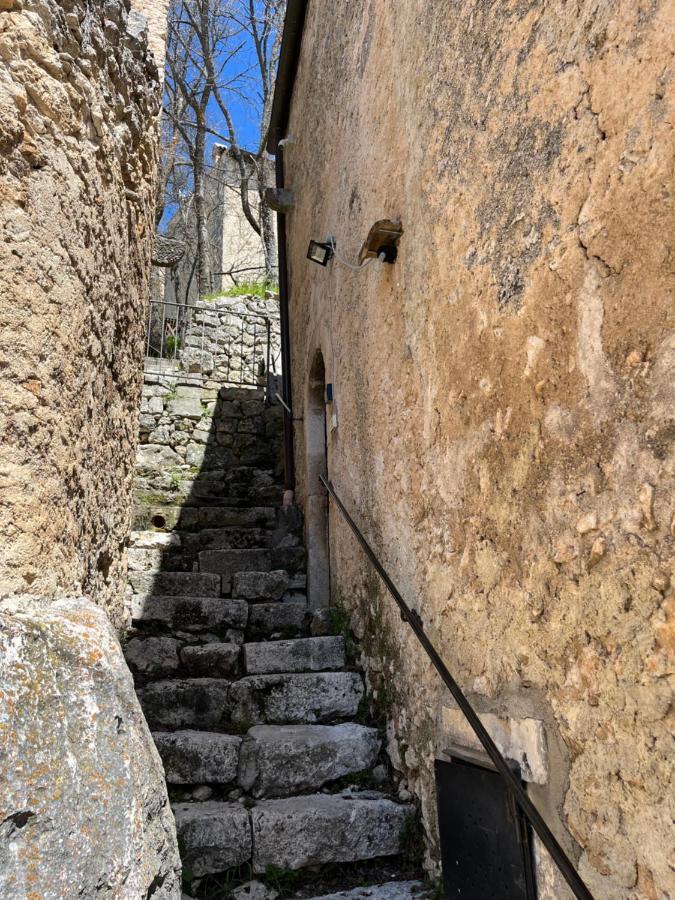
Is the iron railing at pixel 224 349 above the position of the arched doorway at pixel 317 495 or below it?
above

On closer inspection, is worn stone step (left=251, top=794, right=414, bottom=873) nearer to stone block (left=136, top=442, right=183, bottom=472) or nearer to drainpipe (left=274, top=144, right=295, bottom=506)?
drainpipe (left=274, top=144, right=295, bottom=506)

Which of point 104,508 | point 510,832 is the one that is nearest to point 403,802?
point 510,832

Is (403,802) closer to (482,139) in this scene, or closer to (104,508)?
(104,508)

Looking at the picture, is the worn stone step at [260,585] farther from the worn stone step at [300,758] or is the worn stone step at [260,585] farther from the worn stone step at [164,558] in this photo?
the worn stone step at [300,758]

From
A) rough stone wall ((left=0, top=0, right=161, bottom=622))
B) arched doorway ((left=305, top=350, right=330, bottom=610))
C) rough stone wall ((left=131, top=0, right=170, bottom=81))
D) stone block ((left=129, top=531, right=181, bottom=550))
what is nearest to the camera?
rough stone wall ((left=0, top=0, right=161, bottom=622))

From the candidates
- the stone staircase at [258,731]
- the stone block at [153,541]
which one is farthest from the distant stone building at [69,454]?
the stone block at [153,541]

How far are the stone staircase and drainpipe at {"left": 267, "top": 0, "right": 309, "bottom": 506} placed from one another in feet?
4.92

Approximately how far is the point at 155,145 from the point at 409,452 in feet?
5.08

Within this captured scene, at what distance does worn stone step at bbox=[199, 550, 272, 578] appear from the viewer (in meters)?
5.22

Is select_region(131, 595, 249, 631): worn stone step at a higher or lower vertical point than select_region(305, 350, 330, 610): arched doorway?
lower

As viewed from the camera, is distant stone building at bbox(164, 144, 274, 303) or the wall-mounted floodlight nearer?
the wall-mounted floodlight

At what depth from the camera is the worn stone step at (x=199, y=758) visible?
281 cm

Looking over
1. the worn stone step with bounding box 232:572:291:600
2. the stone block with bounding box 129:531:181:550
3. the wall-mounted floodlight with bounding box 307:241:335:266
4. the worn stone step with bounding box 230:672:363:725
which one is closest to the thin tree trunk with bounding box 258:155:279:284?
the stone block with bounding box 129:531:181:550

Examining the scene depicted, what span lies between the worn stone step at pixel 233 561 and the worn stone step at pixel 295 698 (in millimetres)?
1864
